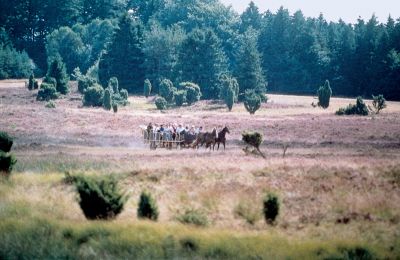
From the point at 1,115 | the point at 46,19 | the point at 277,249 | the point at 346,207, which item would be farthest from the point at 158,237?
the point at 46,19

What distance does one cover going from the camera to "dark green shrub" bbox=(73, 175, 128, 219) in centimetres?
1820

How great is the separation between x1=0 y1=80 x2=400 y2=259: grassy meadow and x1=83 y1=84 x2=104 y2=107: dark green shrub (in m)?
30.9

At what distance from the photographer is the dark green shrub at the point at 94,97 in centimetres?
6938

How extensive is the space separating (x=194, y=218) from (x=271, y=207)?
292cm

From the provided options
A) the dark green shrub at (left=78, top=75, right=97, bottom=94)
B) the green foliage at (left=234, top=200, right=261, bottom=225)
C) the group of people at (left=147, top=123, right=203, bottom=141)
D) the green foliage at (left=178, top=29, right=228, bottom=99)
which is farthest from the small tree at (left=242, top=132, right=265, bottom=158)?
the green foliage at (left=178, top=29, right=228, bottom=99)

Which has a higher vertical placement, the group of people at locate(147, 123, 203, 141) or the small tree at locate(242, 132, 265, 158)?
the small tree at locate(242, 132, 265, 158)

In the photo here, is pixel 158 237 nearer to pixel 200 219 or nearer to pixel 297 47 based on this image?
pixel 200 219

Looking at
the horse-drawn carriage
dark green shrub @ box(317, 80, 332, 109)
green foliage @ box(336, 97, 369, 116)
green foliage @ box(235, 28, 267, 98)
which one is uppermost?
green foliage @ box(235, 28, 267, 98)

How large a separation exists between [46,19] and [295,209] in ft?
392

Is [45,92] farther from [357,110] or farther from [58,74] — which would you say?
[357,110]

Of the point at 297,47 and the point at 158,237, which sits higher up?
the point at 297,47

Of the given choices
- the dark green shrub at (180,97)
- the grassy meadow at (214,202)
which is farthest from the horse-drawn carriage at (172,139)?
the dark green shrub at (180,97)

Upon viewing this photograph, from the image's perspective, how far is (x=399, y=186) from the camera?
72.8 feet

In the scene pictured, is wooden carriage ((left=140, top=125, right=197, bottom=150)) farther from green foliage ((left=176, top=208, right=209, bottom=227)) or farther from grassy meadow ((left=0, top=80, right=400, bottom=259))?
green foliage ((left=176, top=208, right=209, bottom=227))
